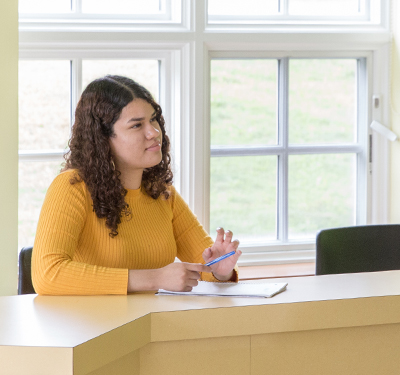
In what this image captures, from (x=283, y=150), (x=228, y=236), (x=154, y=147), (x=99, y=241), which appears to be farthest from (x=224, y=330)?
(x=283, y=150)

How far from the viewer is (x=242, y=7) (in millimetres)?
3100

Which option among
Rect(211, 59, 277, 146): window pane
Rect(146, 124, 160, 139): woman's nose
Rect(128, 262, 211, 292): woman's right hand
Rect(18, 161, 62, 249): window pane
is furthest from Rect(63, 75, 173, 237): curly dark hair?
Rect(211, 59, 277, 146): window pane

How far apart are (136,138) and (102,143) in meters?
0.11

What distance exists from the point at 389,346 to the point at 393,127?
73.0 inches

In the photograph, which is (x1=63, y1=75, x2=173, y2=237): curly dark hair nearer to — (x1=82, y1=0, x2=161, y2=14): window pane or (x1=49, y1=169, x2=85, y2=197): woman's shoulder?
(x1=49, y1=169, x2=85, y2=197): woman's shoulder

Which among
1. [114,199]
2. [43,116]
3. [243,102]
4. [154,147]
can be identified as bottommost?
[114,199]

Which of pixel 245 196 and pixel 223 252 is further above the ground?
pixel 245 196

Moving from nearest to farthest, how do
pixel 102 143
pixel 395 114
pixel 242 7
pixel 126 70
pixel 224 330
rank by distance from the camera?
pixel 224 330, pixel 102 143, pixel 126 70, pixel 242 7, pixel 395 114

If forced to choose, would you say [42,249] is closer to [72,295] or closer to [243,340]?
[72,295]

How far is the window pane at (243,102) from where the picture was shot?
123 inches

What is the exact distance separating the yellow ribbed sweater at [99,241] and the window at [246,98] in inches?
32.3

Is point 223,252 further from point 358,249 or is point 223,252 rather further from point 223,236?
point 358,249

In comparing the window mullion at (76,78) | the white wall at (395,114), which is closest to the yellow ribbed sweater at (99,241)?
the window mullion at (76,78)

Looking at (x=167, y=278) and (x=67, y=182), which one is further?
(x=67, y=182)
